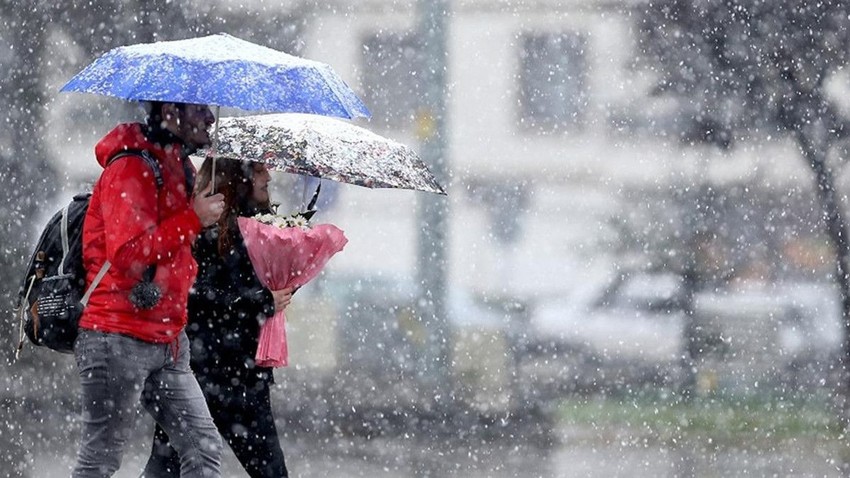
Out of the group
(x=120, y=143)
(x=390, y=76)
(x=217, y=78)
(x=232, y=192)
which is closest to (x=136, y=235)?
(x=120, y=143)

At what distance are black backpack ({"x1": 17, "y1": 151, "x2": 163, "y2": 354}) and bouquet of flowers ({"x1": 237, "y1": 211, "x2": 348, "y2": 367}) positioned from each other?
771 mm

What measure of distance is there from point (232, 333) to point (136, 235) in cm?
102

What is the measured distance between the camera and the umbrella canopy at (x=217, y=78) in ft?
14.4

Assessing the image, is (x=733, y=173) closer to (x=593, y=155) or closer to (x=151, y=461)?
(x=593, y=155)

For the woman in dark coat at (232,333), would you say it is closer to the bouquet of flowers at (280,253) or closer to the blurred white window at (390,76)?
the bouquet of flowers at (280,253)

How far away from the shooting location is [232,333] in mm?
5273

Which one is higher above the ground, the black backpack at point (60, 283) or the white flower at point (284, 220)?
the white flower at point (284, 220)

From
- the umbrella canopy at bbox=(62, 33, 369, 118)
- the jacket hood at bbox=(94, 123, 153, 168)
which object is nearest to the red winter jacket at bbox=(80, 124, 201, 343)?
the jacket hood at bbox=(94, 123, 153, 168)

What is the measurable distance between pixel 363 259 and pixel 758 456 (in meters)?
9.21

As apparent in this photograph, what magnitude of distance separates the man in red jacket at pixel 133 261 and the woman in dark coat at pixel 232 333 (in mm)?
589

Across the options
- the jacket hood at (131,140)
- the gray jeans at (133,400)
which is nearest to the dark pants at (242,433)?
the gray jeans at (133,400)

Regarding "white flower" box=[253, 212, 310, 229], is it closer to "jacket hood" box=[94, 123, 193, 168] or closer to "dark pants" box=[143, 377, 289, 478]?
"dark pants" box=[143, 377, 289, 478]

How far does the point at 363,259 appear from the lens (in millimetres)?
18031

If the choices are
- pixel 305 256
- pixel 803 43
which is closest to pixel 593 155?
pixel 803 43
